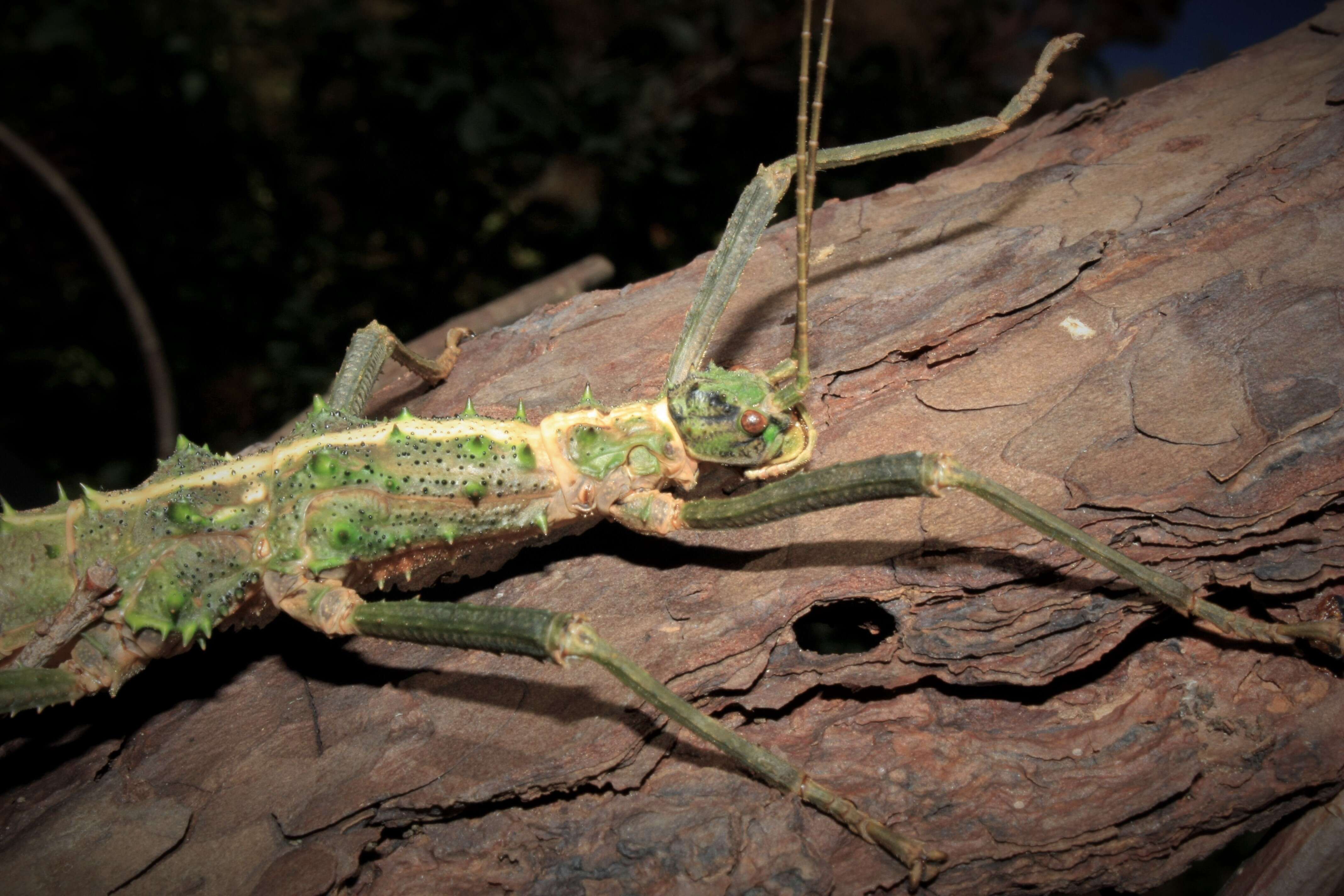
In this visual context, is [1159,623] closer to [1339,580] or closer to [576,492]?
[1339,580]

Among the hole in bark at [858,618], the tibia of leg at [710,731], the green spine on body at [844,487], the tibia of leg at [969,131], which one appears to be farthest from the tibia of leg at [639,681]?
the tibia of leg at [969,131]

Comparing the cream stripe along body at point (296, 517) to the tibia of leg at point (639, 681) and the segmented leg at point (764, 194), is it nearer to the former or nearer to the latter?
the segmented leg at point (764, 194)

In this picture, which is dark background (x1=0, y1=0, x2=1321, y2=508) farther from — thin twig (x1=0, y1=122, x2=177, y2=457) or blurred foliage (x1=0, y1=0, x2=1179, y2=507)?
thin twig (x1=0, y1=122, x2=177, y2=457)

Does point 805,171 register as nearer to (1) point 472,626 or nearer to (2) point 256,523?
(1) point 472,626

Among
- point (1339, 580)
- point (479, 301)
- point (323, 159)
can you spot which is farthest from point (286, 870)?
point (323, 159)

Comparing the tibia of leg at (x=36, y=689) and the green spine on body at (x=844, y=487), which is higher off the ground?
the tibia of leg at (x=36, y=689)
